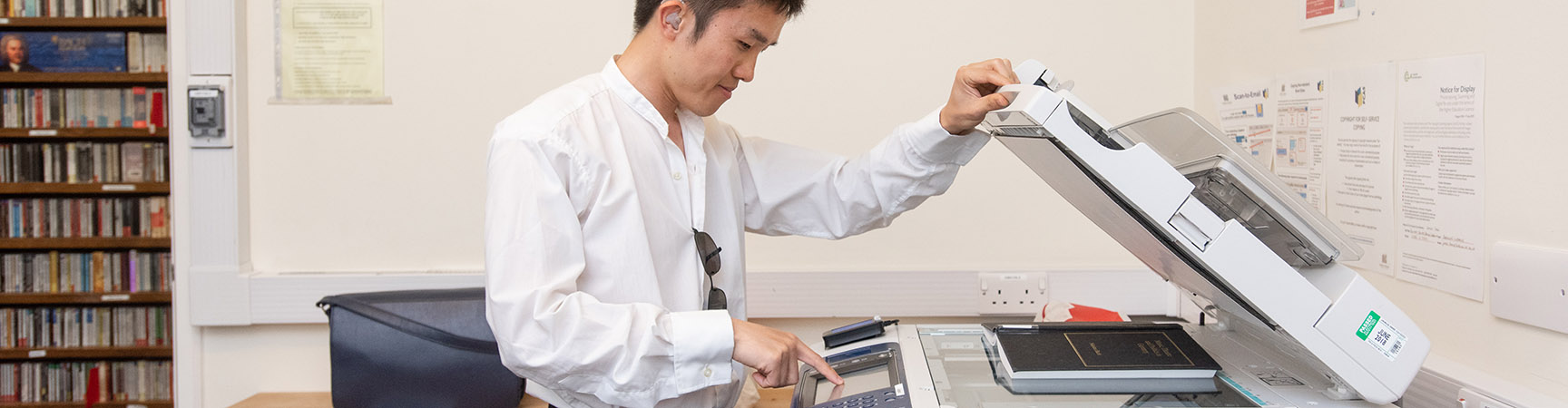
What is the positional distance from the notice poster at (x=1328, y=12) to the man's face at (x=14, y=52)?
3678 mm

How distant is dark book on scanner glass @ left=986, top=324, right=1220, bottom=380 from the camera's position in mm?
954

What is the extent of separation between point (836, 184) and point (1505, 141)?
0.86 metres

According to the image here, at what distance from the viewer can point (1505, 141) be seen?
1147mm

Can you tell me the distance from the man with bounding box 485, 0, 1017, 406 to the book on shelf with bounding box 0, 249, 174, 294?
2.71m

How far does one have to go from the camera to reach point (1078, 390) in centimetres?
95

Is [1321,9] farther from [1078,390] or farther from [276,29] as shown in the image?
[276,29]

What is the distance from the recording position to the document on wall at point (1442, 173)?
1194 millimetres

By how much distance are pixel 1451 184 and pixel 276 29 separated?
213cm

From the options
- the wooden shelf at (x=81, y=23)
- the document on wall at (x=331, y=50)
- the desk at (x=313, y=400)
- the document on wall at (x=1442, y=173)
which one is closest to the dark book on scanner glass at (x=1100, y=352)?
the document on wall at (x=1442, y=173)

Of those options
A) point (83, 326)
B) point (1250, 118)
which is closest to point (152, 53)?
point (83, 326)

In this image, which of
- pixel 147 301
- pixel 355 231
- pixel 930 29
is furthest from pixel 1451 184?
pixel 147 301

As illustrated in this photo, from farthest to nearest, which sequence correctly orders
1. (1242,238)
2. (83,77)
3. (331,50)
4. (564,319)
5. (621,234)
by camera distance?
(83,77), (331,50), (621,234), (564,319), (1242,238)

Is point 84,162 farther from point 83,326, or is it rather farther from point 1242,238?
point 1242,238

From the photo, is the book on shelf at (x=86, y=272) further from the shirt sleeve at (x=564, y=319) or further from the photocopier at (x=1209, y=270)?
the photocopier at (x=1209, y=270)
